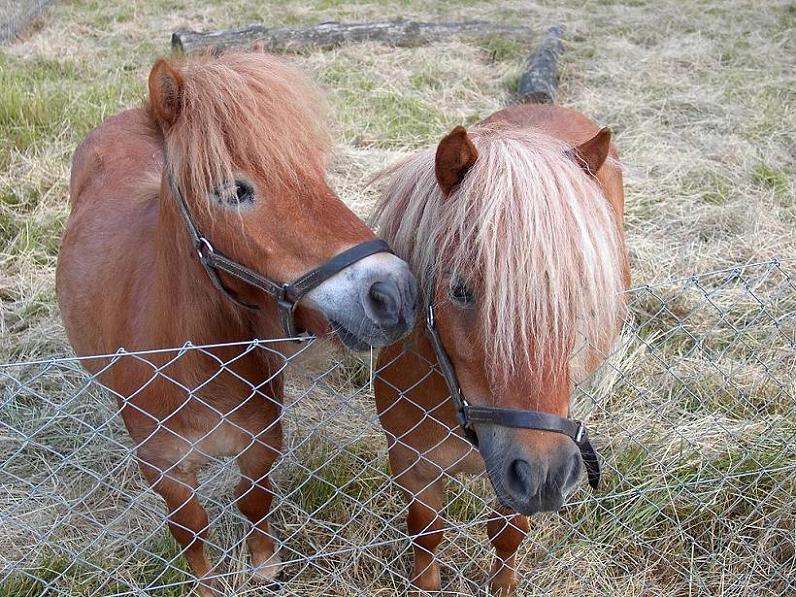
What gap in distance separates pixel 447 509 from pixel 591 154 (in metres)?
1.52

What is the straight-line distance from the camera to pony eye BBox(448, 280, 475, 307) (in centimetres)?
171

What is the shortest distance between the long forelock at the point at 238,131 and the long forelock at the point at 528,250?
41cm

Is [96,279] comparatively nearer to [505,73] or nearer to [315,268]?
[315,268]

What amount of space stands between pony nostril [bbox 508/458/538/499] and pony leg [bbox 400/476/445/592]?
0.68 metres

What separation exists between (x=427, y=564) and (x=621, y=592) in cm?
70

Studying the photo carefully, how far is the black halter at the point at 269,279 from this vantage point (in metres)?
1.70

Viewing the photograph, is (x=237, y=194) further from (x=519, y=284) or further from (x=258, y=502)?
(x=258, y=502)

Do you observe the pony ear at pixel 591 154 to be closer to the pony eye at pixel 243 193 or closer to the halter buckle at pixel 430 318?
the halter buckle at pixel 430 318

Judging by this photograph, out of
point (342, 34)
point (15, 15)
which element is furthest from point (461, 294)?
point (15, 15)

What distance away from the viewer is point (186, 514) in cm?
232

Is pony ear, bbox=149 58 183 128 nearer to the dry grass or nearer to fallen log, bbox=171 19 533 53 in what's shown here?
the dry grass

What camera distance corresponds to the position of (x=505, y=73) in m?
6.99

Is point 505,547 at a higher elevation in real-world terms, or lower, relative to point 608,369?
lower

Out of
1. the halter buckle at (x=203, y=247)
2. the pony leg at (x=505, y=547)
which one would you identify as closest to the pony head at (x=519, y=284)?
the halter buckle at (x=203, y=247)
